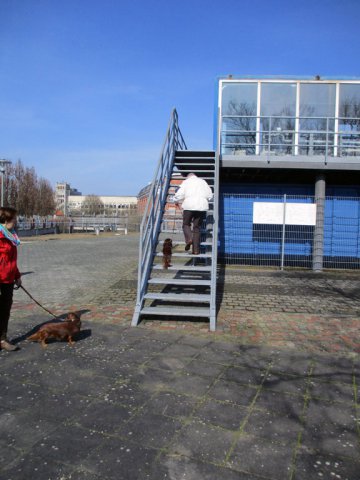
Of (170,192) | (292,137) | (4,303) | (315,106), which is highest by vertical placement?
(315,106)

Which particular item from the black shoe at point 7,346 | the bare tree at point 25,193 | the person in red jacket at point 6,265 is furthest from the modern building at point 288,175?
the bare tree at point 25,193

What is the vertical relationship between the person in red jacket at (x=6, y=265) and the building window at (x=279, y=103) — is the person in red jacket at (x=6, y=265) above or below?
below

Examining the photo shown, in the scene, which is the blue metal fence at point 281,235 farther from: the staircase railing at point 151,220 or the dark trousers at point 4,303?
the dark trousers at point 4,303

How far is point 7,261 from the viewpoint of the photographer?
4.79m

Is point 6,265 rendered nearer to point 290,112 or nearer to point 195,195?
point 195,195

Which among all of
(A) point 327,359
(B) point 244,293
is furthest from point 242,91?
(A) point 327,359

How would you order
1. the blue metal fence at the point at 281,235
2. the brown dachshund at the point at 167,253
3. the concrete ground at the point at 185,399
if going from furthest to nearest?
the blue metal fence at the point at 281,235
the brown dachshund at the point at 167,253
the concrete ground at the point at 185,399

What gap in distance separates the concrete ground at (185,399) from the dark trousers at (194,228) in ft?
4.64

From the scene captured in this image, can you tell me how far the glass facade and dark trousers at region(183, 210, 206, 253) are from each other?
579 cm

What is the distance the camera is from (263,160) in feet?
37.7

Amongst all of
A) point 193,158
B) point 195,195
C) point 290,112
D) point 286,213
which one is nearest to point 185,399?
point 195,195

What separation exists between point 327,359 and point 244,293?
3897 mm

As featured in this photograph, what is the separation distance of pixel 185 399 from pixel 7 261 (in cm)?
281

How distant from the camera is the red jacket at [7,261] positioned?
186 inches
